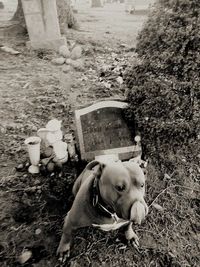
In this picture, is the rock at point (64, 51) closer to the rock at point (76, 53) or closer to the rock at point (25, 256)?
the rock at point (76, 53)

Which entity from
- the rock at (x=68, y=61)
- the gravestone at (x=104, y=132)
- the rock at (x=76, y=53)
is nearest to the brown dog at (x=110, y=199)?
the gravestone at (x=104, y=132)

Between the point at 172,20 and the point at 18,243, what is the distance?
314 cm

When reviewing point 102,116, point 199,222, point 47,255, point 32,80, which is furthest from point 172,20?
point 32,80

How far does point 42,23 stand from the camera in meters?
7.71

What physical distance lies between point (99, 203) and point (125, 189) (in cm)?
48

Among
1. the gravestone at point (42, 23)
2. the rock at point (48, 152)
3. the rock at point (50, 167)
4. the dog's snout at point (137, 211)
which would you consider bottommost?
the rock at point (50, 167)

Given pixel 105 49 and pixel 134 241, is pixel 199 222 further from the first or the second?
pixel 105 49

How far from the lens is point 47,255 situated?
2.88m

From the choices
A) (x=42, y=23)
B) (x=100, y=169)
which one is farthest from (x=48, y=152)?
(x=42, y=23)

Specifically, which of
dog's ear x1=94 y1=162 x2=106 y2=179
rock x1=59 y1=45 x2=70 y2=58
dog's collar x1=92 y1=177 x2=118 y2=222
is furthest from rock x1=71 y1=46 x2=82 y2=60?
dog's ear x1=94 y1=162 x2=106 y2=179

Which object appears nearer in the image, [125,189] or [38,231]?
[125,189]

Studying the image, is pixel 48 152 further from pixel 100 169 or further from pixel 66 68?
pixel 66 68

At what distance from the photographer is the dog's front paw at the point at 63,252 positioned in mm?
2814

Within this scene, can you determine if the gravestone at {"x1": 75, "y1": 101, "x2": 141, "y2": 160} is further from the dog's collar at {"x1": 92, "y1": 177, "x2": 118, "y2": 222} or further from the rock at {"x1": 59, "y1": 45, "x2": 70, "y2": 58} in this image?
the rock at {"x1": 59, "y1": 45, "x2": 70, "y2": 58}
